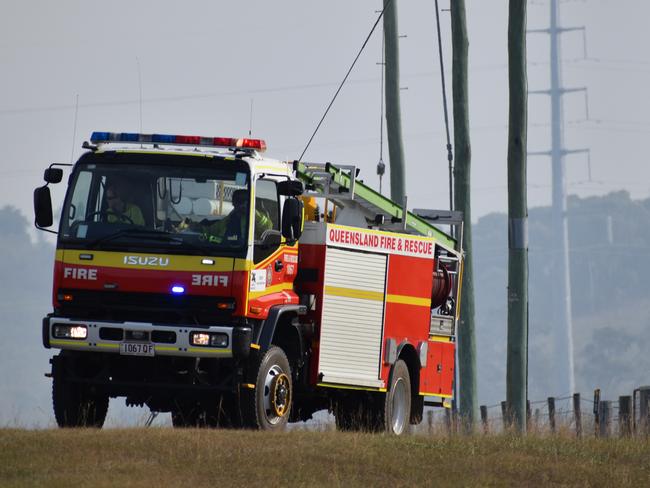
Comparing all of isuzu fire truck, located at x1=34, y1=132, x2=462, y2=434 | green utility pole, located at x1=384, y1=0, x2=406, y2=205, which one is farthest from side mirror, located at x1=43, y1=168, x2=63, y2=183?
green utility pole, located at x1=384, y1=0, x2=406, y2=205

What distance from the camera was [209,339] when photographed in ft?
55.4

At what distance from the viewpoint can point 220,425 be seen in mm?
18156

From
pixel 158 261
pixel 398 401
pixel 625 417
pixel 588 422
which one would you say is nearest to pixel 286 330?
pixel 158 261

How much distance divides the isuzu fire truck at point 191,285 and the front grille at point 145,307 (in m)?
0.01

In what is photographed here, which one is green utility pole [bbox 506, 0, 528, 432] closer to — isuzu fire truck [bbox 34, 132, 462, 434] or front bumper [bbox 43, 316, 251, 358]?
isuzu fire truck [bbox 34, 132, 462, 434]

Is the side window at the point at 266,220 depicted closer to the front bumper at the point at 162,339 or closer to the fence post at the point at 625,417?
the front bumper at the point at 162,339

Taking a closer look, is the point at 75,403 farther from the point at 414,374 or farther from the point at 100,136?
the point at 414,374

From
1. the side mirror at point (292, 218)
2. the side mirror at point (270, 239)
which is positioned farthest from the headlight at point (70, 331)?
the side mirror at point (292, 218)

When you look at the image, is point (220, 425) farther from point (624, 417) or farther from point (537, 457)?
point (624, 417)

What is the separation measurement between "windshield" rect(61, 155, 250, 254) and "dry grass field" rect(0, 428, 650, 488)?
6.32 ft

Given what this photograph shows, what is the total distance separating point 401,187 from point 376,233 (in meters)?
14.7

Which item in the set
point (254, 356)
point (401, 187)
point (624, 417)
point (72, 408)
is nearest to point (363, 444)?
point (254, 356)

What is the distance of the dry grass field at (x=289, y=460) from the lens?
14156mm

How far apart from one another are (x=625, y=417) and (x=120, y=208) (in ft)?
33.2
